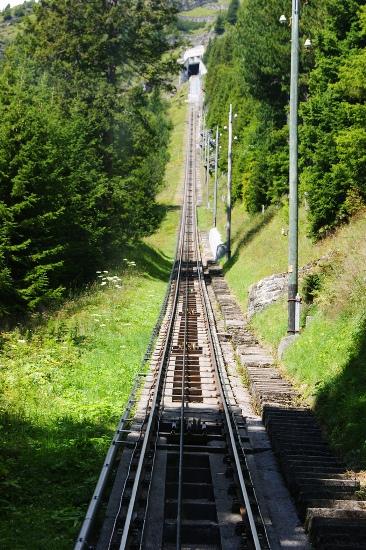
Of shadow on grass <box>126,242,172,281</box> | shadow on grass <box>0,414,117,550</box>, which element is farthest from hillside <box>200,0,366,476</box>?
shadow on grass <box>126,242,172,281</box>

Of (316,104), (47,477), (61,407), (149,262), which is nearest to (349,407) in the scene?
(47,477)

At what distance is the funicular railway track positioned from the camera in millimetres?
8234

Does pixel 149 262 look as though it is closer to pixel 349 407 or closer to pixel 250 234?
pixel 250 234

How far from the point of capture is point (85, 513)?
9.02 m

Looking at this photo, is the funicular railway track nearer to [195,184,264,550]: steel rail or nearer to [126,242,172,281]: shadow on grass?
[195,184,264,550]: steel rail

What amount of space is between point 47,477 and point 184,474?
7.08ft

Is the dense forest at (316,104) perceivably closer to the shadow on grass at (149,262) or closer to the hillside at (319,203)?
the hillside at (319,203)

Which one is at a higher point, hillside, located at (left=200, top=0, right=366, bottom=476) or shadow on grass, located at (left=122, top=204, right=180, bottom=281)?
hillside, located at (left=200, top=0, right=366, bottom=476)

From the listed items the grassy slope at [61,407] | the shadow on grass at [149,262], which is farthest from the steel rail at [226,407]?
the shadow on grass at [149,262]

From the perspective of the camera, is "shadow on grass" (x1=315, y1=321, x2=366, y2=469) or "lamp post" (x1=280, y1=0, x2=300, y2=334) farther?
"lamp post" (x1=280, y1=0, x2=300, y2=334)

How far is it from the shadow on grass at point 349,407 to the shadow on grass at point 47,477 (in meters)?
4.05

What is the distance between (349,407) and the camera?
12.0m

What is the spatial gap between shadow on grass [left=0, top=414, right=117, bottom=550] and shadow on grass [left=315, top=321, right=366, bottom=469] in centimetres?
405

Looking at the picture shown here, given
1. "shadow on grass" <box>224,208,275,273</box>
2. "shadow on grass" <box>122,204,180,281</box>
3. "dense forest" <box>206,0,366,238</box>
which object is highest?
"dense forest" <box>206,0,366,238</box>
